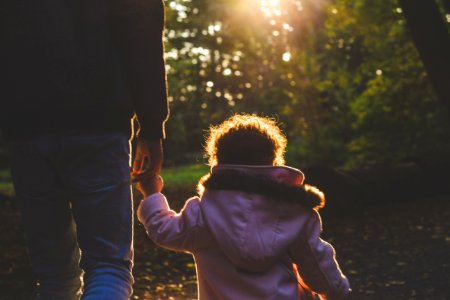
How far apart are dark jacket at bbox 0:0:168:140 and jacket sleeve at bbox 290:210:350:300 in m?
0.90

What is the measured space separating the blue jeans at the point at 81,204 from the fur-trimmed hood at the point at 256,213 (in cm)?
41

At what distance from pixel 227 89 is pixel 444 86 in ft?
87.8

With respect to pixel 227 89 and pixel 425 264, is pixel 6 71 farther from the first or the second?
pixel 227 89

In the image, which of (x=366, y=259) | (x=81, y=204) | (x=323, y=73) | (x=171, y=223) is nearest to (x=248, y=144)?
(x=171, y=223)

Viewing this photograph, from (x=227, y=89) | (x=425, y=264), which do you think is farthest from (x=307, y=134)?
(x=227, y=89)

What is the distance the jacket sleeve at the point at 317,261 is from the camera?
8.95ft

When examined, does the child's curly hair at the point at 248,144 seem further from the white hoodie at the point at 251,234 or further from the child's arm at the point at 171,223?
the child's arm at the point at 171,223

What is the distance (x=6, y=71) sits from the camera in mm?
2361

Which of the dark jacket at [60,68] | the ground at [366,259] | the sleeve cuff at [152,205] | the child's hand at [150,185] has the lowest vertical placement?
the ground at [366,259]

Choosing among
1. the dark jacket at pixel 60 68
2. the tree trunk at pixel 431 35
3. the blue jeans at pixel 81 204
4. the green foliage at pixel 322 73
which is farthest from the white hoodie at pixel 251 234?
the tree trunk at pixel 431 35

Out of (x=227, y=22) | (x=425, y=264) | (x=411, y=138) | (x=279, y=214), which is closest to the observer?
(x=279, y=214)

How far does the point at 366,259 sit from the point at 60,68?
4877 millimetres

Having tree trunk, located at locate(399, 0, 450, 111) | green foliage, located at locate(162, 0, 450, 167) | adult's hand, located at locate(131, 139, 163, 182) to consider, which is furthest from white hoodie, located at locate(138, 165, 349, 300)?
tree trunk, located at locate(399, 0, 450, 111)

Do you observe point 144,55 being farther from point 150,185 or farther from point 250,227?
point 250,227
